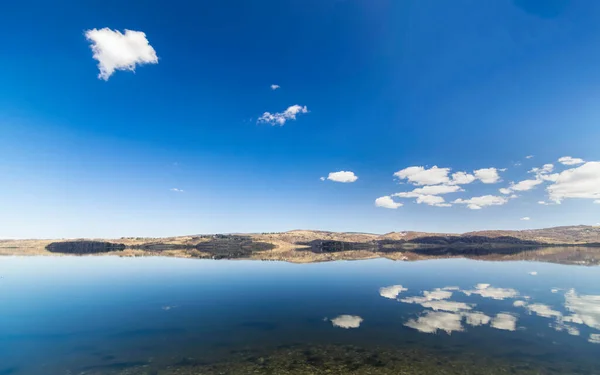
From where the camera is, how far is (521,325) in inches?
1180

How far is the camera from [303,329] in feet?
96.8

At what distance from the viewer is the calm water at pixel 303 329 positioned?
2172 cm

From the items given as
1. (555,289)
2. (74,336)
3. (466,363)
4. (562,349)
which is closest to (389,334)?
(466,363)

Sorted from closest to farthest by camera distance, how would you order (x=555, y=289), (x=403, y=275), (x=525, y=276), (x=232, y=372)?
1. (x=232, y=372)
2. (x=555, y=289)
3. (x=525, y=276)
4. (x=403, y=275)

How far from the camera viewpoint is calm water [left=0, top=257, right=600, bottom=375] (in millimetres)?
21719

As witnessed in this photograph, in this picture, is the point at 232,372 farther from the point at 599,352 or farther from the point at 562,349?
the point at 599,352

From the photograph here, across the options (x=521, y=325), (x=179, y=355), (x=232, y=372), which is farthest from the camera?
(x=521, y=325)

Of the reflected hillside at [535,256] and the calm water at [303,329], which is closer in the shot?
the calm water at [303,329]

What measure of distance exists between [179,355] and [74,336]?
12.5 m

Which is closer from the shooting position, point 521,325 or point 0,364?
point 0,364

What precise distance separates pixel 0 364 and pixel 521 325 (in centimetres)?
4503

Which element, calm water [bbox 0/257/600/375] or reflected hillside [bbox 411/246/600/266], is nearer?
calm water [bbox 0/257/600/375]

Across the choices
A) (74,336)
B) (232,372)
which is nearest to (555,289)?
(232,372)

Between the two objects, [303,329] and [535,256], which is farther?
[535,256]
